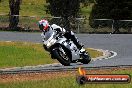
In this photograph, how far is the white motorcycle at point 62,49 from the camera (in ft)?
23.2

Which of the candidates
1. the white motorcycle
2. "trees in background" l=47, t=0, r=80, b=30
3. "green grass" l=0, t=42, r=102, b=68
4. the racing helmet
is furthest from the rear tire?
"trees in background" l=47, t=0, r=80, b=30

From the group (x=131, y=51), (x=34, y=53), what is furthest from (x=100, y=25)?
(x=34, y=53)

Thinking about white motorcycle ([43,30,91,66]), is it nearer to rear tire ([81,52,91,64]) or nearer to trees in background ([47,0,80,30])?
rear tire ([81,52,91,64])

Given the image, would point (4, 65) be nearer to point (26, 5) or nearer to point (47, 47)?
point (47, 47)

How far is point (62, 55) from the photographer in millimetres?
7395

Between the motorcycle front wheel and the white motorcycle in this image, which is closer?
the white motorcycle

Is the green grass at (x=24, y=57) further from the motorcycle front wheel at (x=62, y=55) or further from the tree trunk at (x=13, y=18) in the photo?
the tree trunk at (x=13, y=18)

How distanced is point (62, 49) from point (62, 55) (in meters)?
0.10

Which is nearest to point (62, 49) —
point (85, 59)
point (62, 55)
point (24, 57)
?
point (62, 55)

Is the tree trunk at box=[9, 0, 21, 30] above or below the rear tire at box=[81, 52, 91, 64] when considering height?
Answer: below

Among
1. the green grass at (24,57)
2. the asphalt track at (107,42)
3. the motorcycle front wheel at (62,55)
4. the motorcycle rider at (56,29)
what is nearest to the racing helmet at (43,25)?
the motorcycle rider at (56,29)

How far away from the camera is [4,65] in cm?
2466

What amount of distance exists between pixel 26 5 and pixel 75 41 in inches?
4081

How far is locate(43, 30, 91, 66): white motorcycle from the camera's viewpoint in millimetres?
7066
